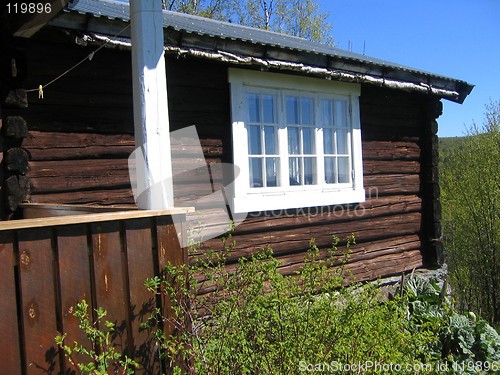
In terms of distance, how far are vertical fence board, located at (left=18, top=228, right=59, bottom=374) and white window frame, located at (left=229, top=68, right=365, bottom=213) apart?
294 cm

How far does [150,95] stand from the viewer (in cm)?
310

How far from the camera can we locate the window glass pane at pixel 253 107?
5418mm

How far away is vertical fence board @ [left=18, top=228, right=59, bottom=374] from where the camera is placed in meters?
2.28

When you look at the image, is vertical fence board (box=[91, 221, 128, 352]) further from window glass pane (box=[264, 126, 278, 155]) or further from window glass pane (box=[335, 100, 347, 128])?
window glass pane (box=[335, 100, 347, 128])

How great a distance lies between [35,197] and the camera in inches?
164

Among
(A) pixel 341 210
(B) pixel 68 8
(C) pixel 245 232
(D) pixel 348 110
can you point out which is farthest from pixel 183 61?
(A) pixel 341 210

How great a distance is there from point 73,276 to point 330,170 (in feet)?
13.8

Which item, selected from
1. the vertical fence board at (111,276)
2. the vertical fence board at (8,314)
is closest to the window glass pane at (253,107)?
the vertical fence board at (111,276)

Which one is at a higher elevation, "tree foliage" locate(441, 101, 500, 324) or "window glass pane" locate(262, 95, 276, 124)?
"window glass pane" locate(262, 95, 276, 124)

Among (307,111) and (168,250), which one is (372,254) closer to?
(307,111)

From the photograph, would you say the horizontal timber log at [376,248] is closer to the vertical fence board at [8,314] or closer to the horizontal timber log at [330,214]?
the horizontal timber log at [330,214]

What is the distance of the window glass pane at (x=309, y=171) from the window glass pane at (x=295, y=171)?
0.30ft

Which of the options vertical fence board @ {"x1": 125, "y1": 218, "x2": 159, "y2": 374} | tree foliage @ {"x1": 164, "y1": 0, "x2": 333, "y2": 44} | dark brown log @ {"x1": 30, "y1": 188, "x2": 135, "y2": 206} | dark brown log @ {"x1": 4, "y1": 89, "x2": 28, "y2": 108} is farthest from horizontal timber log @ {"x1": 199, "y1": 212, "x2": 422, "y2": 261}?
tree foliage @ {"x1": 164, "y1": 0, "x2": 333, "y2": 44}

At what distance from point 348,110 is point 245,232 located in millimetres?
2097
